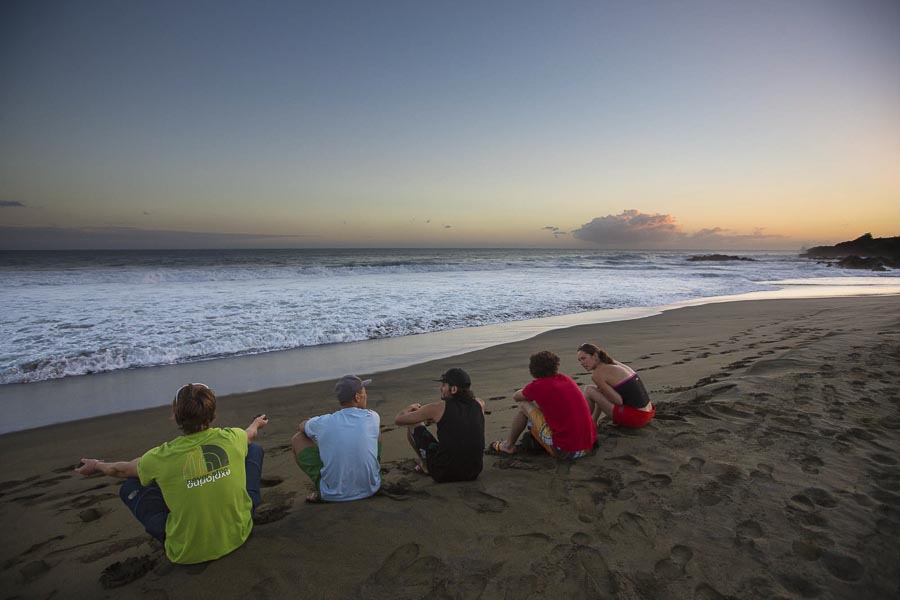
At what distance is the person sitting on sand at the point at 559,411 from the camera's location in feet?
13.2

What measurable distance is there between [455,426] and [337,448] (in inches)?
38.5

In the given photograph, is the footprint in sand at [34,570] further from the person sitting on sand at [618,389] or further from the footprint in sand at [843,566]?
the footprint in sand at [843,566]

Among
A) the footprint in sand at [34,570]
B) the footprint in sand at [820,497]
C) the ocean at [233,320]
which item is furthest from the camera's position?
the ocean at [233,320]

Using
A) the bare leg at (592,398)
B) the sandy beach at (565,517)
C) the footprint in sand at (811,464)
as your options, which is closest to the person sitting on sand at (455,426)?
the sandy beach at (565,517)

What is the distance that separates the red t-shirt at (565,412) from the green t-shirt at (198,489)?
2.56m

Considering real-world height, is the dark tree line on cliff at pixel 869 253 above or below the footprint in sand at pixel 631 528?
above

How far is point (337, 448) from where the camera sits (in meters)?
3.46

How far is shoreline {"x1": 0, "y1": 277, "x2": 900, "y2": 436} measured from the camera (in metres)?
6.40

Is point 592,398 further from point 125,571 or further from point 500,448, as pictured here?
point 125,571

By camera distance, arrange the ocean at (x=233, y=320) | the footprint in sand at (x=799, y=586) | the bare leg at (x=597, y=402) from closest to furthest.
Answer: the footprint in sand at (x=799, y=586) → the bare leg at (x=597, y=402) → the ocean at (x=233, y=320)

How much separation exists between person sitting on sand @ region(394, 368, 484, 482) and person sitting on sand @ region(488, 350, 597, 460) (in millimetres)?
646

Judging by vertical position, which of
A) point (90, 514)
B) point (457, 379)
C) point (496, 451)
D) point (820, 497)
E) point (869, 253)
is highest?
point (869, 253)

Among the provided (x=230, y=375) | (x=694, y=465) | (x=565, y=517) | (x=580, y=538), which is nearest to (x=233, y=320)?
(x=230, y=375)

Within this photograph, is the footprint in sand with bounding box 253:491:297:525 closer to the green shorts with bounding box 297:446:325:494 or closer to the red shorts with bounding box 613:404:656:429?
the green shorts with bounding box 297:446:325:494
